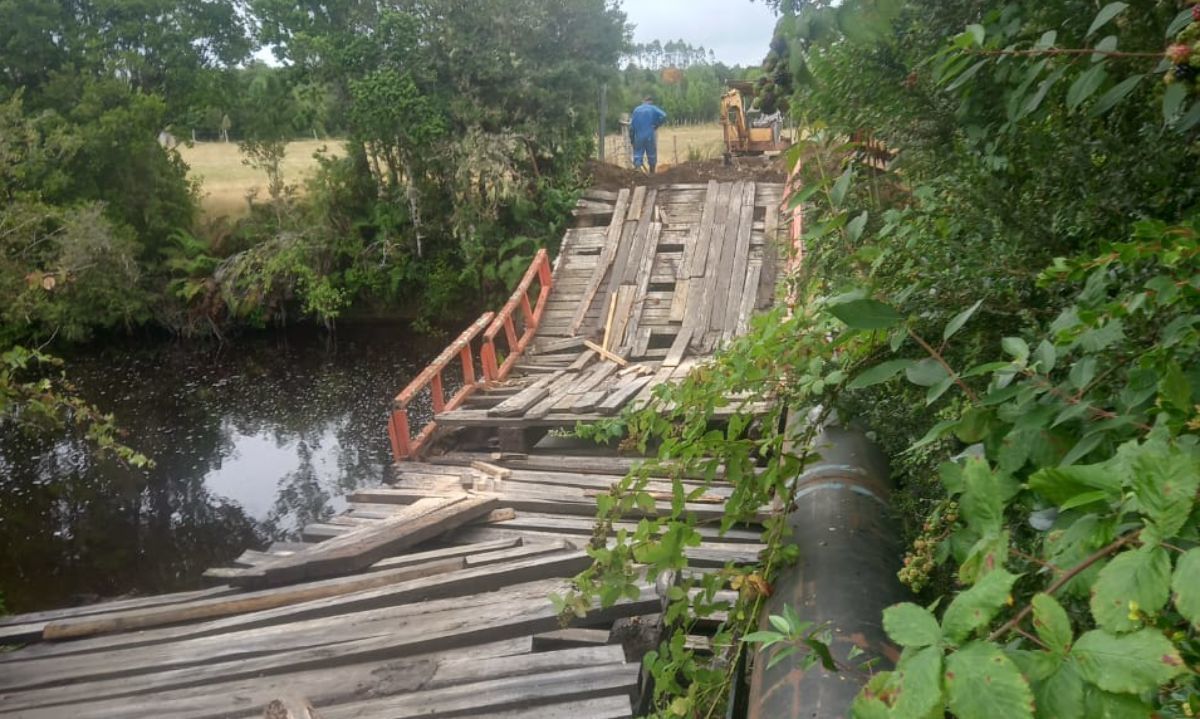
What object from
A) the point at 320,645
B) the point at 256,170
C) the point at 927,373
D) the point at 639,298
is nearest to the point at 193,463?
the point at 639,298

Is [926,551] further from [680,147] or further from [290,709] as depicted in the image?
[680,147]

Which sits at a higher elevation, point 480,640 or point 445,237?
point 445,237

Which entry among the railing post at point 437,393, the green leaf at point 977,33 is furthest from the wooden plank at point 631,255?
the green leaf at point 977,33

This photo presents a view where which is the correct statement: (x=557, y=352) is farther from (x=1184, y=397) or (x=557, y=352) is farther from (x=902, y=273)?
(x=1184, y=397)

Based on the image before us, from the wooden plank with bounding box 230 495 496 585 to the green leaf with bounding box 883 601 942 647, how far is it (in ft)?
19.6

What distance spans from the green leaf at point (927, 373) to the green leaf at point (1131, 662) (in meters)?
0.79

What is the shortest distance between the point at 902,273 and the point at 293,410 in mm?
13822

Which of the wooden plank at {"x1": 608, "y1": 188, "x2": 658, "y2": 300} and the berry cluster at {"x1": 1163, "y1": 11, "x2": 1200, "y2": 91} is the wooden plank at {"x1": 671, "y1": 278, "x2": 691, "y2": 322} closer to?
the wooden plank at {"x1": 608, "y1": 188, "x2": 658, "y2": 300}

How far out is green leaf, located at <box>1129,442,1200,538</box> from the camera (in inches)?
34.0

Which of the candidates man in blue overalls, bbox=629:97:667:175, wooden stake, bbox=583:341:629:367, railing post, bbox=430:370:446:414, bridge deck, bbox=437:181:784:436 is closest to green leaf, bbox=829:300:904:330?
bridge deck, bbox=437:181:784:436

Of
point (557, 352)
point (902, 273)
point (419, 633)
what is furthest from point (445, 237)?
point (902, 273)

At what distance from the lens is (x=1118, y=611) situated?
0.84 meters

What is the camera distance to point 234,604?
614cm

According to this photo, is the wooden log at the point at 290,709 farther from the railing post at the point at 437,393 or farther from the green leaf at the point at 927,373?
the railing post at the point at 437,393
